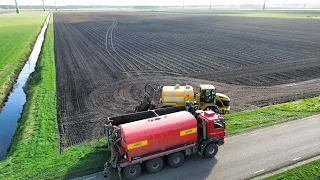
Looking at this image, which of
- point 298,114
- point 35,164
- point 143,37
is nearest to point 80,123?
point 35,164

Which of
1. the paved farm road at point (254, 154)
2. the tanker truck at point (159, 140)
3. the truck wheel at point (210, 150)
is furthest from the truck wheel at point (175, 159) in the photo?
the truck wheel at point (210, 150)

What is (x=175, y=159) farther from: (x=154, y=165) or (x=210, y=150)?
(x=210, y=150)

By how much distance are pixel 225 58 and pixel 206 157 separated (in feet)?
88.0

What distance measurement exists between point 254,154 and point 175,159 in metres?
5.03

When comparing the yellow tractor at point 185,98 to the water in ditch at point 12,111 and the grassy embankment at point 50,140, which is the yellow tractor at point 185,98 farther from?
the water in ditch at point 12,111

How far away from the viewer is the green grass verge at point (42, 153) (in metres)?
15.4

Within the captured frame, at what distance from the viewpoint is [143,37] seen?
6131 centimetres

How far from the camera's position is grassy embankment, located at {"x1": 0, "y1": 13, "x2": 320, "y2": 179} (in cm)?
1552

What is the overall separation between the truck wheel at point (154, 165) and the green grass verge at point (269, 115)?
628 cm

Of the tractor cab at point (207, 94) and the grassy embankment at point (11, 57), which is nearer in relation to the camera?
the tractor cab at point (207, 94)

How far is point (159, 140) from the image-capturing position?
14.8 meters

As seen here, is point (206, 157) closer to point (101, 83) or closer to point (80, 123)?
point (80, 123)

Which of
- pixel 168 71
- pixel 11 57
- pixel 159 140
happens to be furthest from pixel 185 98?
pixel 11 57

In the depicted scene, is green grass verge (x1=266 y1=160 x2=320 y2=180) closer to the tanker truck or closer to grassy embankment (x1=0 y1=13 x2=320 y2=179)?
the tanker truck
